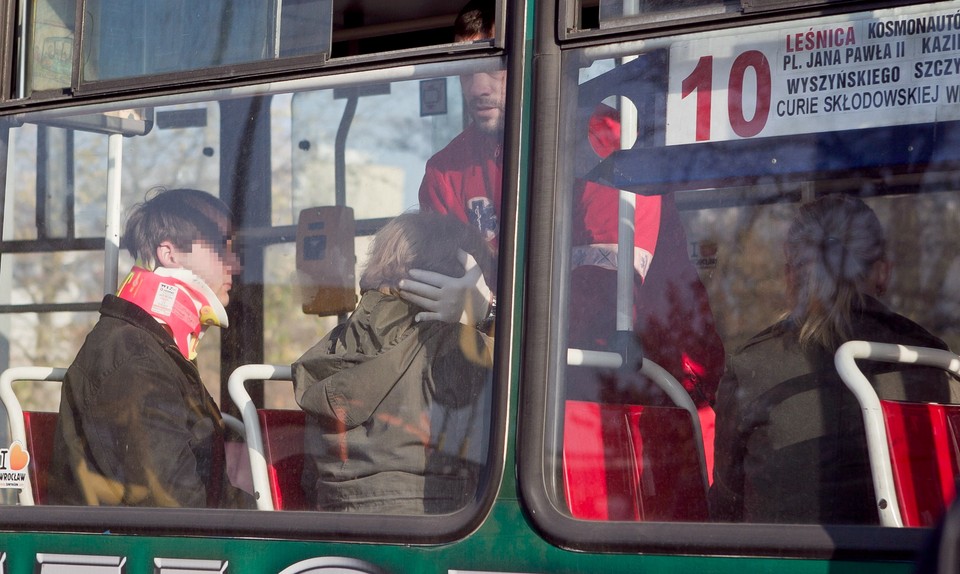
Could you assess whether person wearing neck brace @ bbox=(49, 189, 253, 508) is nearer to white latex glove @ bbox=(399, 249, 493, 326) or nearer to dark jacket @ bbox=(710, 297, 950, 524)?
white latex glove @ bbox=(399, 249, 493, 326)

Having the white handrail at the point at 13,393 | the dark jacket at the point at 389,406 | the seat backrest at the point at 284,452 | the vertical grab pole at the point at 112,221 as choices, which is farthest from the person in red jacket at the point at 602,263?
the white handrail at the point at 13,393

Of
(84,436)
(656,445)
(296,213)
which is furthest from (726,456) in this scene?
(84,436)

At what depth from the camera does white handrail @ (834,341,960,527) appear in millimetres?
1848

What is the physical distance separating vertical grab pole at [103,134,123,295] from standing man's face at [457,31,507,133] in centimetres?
95

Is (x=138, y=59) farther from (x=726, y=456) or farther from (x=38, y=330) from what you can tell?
(x=726, y=456)

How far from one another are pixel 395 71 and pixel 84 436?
112 cm

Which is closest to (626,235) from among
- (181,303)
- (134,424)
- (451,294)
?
(451,294)

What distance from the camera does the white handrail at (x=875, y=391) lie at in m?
1.85

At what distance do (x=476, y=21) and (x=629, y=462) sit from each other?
0.99 m

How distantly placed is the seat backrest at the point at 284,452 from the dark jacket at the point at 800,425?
0.88 metres

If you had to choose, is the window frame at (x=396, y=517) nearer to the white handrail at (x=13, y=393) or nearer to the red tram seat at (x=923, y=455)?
the white handrail at (x=13, y=393)

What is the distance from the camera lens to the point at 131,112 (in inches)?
102

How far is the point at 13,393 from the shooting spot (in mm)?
2730

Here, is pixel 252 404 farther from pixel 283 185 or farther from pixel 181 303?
pixel 283 185
